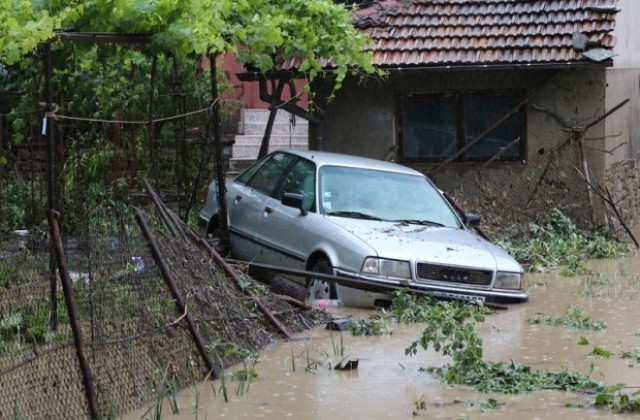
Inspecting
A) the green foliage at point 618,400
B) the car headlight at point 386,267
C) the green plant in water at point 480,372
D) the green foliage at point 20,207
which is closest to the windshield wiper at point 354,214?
the car headlight at point 386,267

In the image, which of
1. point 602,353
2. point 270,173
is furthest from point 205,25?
point 602,353

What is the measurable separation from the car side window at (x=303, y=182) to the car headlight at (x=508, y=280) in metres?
2.14

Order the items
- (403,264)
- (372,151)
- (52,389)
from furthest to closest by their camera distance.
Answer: (372,151)
(403,264)
(52,389)

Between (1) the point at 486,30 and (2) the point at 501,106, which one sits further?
(2) the point at 501,106

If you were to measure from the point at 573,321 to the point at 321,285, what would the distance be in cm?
254

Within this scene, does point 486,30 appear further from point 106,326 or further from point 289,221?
point 106,326

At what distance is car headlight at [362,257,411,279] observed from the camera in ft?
38.9

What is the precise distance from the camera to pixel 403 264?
11.9 meters

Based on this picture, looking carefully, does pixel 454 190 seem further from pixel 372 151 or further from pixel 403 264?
pixel 403 264

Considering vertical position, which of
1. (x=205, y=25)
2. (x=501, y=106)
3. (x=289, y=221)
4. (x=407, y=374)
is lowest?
(x=407, y=374)

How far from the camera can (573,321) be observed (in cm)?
1145

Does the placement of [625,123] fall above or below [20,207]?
above

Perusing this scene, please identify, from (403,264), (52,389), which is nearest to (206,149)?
(403,264)

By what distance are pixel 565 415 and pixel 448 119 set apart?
11.5 metres
